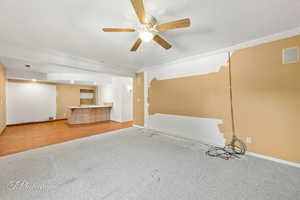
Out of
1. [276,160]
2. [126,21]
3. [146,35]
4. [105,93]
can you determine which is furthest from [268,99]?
[105,93]

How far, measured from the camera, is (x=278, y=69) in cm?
222

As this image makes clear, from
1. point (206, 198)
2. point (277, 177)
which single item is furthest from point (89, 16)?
point (277, 177)

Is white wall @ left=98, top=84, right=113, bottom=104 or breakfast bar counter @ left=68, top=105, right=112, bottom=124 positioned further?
white wall @ left=98, top=84, right=113, bottom=104

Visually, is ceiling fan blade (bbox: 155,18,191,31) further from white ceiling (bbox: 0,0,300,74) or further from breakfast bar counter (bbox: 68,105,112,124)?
breakfast bar counter (bbox: 68,105,112,124)

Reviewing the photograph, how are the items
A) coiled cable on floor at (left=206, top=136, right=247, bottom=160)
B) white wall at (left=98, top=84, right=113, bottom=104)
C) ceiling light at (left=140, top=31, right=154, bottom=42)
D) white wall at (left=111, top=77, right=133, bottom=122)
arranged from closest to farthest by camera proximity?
ceiling light at (left=140, top=31, right=154, bottom=42), coiled cable on floor at (left=206, top=136, right=247, bottom=160), white wall at (left=111, top=77, right=133, bottom=122), white wall at (left=98, top=84, right=113, bottom=104)

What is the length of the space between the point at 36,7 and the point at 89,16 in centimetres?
66

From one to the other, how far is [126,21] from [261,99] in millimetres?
3086

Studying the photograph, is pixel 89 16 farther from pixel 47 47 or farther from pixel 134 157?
pixel 134 157

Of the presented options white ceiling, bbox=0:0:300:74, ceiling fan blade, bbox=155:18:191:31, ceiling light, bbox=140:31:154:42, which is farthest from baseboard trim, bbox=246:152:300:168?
ceiling light, bbox=140:31:154:42

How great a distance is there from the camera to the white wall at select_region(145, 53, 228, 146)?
2.99m

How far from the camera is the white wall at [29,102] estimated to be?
17.3 ft

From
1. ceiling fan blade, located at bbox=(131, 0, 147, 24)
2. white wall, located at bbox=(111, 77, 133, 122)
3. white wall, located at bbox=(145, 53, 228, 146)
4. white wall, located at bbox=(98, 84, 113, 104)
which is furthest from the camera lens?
white wall, located at bbox=(98, 84, 113, 104)

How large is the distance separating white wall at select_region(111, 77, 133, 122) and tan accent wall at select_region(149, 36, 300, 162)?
164 inches

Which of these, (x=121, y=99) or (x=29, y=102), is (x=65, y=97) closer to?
(x=29, y=102)
